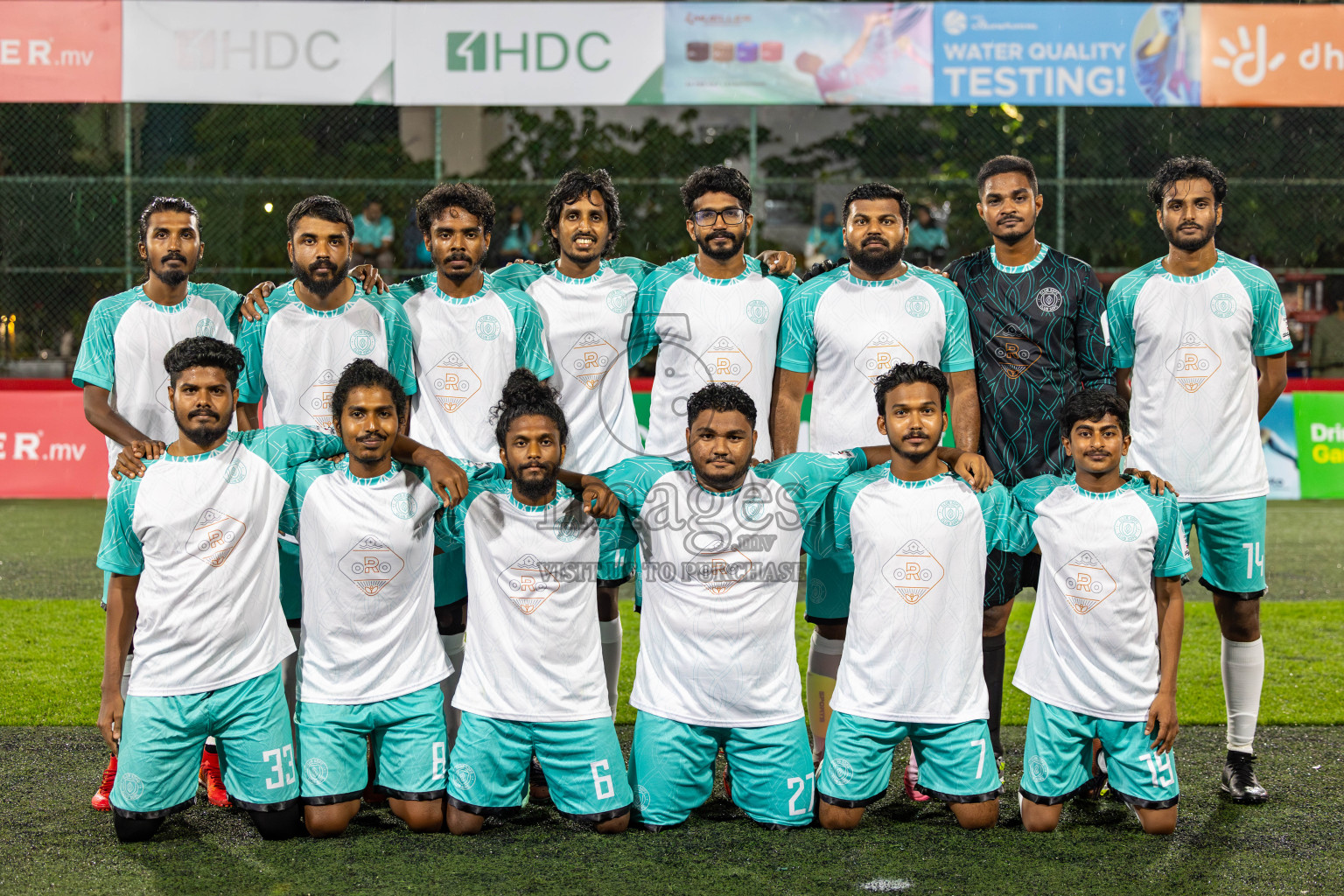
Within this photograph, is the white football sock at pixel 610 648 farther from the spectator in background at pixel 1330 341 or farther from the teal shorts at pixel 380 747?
the spectator in background at pixel 1330 341

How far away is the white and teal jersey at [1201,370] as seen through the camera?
427 centimetres

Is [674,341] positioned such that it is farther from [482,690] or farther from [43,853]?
[43,853]

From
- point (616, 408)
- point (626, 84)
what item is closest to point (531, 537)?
point (616, 408)

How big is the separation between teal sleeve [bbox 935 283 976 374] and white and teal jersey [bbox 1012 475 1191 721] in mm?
605

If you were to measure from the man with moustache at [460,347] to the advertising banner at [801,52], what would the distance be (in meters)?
8.01

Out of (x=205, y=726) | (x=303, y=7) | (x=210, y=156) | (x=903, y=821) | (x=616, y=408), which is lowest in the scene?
(x=903, y=821)

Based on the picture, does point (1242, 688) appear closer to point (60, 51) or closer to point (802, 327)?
point (802, 327)

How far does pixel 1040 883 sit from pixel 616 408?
215cm

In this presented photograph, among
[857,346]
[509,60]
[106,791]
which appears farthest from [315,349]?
[509,60]

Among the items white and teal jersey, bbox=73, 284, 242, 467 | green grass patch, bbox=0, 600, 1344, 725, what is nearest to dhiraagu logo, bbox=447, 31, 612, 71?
green grass patch, bbox=0, 600, 1344, 725

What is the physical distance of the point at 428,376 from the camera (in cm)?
432

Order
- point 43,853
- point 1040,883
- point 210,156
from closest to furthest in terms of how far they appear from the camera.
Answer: point 1040,883 → point 43,853 → point 210,156

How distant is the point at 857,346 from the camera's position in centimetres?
421

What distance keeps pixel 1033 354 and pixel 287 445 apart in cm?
253
